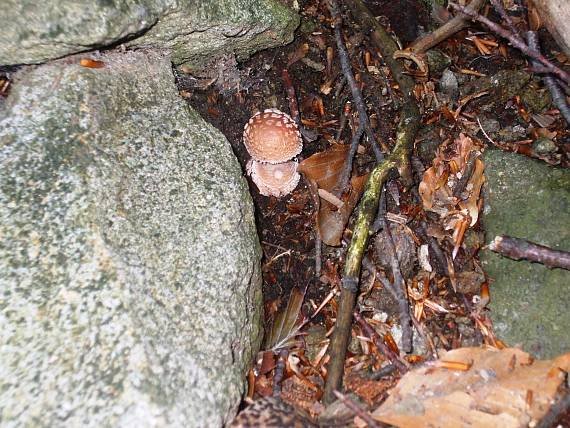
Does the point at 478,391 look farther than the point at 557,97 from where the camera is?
No

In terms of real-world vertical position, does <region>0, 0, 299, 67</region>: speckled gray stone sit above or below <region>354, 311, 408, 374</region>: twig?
above

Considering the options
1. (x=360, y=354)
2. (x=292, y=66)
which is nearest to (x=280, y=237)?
(x=360, y=354)

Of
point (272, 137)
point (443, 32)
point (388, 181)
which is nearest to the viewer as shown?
point (272, 137)

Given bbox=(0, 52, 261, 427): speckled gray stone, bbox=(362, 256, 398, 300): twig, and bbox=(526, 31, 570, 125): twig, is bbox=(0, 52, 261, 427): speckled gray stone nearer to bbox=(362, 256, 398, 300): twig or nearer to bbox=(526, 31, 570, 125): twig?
bbox=(362, 256, 398, 300): twig

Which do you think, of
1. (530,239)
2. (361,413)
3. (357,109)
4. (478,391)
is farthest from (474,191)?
(361,413)

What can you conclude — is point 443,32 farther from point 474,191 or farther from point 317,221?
point 317,221

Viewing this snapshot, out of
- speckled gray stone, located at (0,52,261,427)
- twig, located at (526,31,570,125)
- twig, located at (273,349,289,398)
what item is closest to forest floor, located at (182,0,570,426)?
twig, located at (273,349,289,398)

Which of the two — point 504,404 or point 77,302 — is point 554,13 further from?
point 77,302

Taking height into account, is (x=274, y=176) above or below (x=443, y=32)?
below
